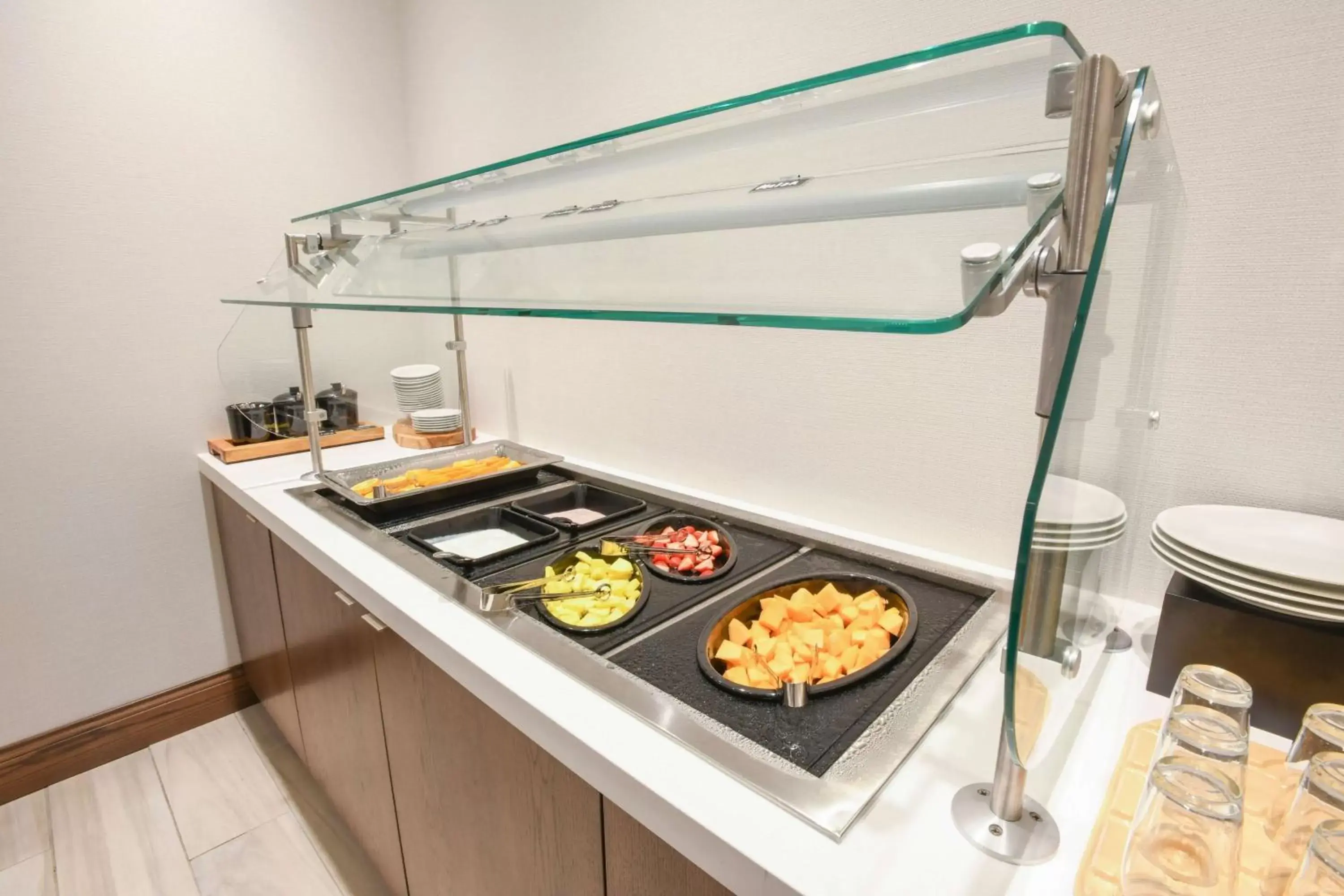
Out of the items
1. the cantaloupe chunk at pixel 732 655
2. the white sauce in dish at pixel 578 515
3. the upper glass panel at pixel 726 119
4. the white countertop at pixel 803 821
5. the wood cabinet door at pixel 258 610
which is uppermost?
the upper glass panel at pixel 726 119

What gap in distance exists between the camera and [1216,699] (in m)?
0.48

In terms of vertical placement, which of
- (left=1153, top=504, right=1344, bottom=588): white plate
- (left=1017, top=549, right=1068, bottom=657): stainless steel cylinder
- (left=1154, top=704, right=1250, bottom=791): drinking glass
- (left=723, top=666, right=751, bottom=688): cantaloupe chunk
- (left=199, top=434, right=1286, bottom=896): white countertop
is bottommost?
(left=199, top=434, right=1286, bottom=896): white countertop

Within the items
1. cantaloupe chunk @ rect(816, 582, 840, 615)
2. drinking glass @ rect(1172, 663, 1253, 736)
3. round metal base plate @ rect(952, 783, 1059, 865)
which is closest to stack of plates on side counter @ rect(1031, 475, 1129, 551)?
drinking glass @ rect(1172, 663, 1253, 736)

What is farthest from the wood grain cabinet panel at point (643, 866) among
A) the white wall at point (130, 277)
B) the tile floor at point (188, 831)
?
the white wall at point (130, 277)

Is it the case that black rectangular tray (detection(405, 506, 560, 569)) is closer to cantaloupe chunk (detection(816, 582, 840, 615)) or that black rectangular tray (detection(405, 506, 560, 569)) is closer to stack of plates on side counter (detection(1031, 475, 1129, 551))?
cantaloupe chunk (detection(816, 582, 840, 615))


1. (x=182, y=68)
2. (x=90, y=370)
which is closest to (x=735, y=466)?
(x=90, y=370)

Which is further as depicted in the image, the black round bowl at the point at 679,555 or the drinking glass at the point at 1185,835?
the black round bowl at the point at 679,555

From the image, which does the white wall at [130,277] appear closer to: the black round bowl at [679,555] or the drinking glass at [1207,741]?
the black round bowl at [679,555]

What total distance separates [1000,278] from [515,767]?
73 centimetres

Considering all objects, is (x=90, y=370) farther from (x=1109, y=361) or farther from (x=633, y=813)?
(x=1109, y=361)

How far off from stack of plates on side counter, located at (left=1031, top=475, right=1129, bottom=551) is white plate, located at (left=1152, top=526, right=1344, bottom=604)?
2.7 inches

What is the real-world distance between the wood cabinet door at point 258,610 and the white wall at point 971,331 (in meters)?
0.76

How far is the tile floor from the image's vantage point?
1.47 meters

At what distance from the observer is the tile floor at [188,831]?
1474mm
